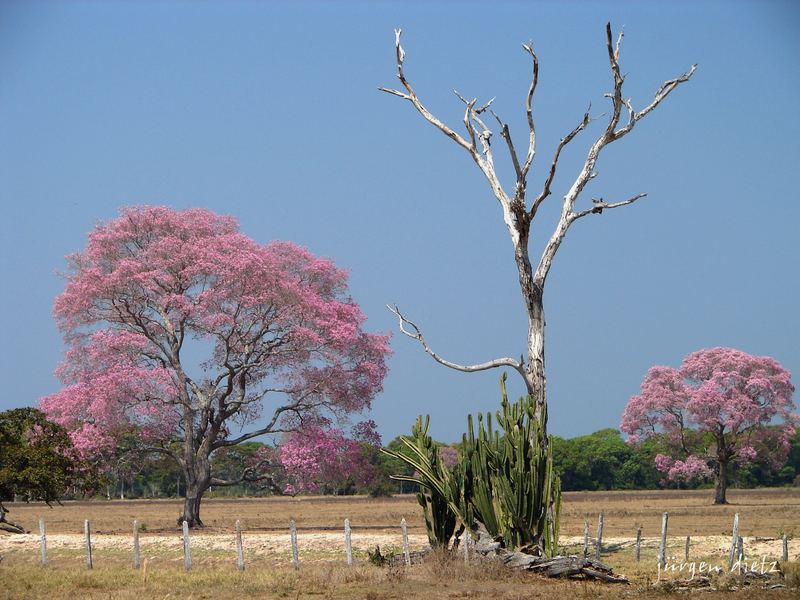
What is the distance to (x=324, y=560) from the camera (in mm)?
25797

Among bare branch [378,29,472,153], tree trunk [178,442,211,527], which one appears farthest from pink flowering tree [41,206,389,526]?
bare branch [378,29,472,153]

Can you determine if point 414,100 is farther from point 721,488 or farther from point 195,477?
point 721,488

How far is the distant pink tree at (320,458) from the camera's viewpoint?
39094 mm

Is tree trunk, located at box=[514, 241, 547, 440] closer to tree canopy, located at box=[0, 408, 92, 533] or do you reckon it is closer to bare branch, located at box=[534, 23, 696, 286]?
bare branch, located at box=[534, 23, 696, 286]

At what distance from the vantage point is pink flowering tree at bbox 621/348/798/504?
5825 cm

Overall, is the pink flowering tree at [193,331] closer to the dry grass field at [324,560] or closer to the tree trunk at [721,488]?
the dry grass field at [324,560]

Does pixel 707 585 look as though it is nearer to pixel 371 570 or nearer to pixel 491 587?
pixel 491 587

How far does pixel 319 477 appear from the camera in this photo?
39.5 metres

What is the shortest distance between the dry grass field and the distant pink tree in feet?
6.00

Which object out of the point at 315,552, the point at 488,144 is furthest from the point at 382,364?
the point at 488,144

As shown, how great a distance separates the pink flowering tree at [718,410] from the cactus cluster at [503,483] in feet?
128

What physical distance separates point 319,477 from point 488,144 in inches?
727

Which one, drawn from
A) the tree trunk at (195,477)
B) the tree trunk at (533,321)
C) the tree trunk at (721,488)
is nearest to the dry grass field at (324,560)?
the tree trunk at (195,477)

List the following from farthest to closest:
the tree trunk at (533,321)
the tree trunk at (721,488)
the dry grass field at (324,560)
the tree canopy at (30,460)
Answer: the tree trunk at (721,488) → the tree canopy at (30,460) → the tree trunk at (533,321) → the dry grass field at (324,560)
